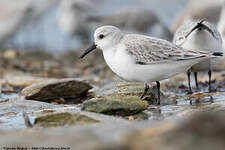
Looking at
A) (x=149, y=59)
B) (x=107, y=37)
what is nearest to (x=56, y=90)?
(x=107, y=37)

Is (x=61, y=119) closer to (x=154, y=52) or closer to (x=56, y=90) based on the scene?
(x=154, y=52)

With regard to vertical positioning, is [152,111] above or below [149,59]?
below

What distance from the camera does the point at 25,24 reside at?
1466 cm

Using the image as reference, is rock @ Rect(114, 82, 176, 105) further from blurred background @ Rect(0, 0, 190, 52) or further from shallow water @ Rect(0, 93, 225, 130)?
blurred background @ Rect(0, 0, 190, 52)

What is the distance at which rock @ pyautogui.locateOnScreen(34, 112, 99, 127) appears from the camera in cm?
413

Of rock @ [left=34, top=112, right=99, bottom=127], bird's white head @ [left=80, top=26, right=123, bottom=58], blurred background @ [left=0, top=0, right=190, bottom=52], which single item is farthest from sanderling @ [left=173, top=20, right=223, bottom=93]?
blurred background @ [left=0, top=0, right=190, bottom=52]

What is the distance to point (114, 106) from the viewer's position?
4.62m

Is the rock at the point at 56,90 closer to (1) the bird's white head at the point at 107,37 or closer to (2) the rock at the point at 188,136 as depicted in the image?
(1) the bird's white head at the point at 107,37

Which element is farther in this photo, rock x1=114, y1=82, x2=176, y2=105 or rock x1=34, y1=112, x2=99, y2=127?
rock x1=114, y1=82, x2=176, y2=105

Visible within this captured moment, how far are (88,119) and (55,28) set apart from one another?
1453cm

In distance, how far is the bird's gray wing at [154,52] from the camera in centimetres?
524

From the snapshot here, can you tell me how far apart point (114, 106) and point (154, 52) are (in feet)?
3.39

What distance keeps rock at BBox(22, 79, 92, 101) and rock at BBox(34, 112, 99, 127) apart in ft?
6.89

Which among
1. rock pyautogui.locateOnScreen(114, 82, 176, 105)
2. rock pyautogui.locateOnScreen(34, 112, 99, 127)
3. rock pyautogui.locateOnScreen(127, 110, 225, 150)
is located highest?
rock pyautogui.locateOnScreen(114, 82, 176, 105)
